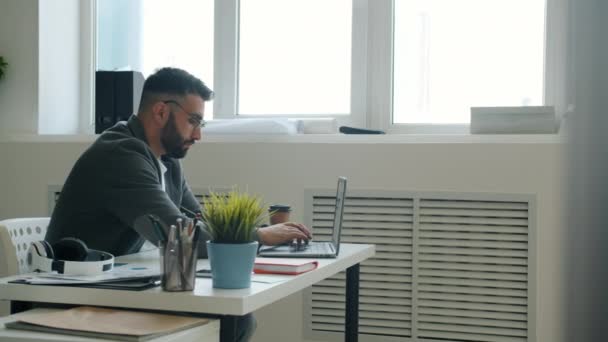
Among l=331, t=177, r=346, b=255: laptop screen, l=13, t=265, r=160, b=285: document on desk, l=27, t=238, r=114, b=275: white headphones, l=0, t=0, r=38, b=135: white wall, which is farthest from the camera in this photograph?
l=0, t=0, r=38, b=135: white wall

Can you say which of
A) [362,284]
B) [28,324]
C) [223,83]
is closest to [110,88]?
[223,83]

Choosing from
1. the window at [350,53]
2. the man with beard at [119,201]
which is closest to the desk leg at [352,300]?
the man with beard at [119,201]

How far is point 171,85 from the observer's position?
2488 mm

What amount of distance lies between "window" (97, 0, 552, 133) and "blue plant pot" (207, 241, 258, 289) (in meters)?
2.13

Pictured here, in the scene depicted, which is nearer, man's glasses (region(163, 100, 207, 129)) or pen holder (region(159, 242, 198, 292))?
pen holder (region(159, 242, 198, 292))

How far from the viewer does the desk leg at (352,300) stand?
2379mm

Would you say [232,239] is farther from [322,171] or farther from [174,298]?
[322,171]

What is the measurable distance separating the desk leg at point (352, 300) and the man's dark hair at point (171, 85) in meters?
0.79

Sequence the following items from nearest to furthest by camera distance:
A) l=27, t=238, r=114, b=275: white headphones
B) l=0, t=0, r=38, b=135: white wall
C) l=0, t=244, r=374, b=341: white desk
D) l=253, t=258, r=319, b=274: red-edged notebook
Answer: l=0, t=244, r=374, b=341: white desk < l=27, t=238, r=114, b=275: white headphones < l=253, t=258, r=319, b=274: red-edged notebook < l=0, t=0, r=38, b=135: white wall

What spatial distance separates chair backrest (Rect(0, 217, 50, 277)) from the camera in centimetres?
202

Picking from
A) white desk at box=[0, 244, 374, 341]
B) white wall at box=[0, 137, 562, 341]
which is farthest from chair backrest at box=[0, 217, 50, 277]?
white wall at box=[0, 137, 562, 341]

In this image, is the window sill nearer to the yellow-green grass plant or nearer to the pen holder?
the yellow-green grass plant

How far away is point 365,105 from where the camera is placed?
3.51 metres

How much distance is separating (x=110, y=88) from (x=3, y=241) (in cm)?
157
